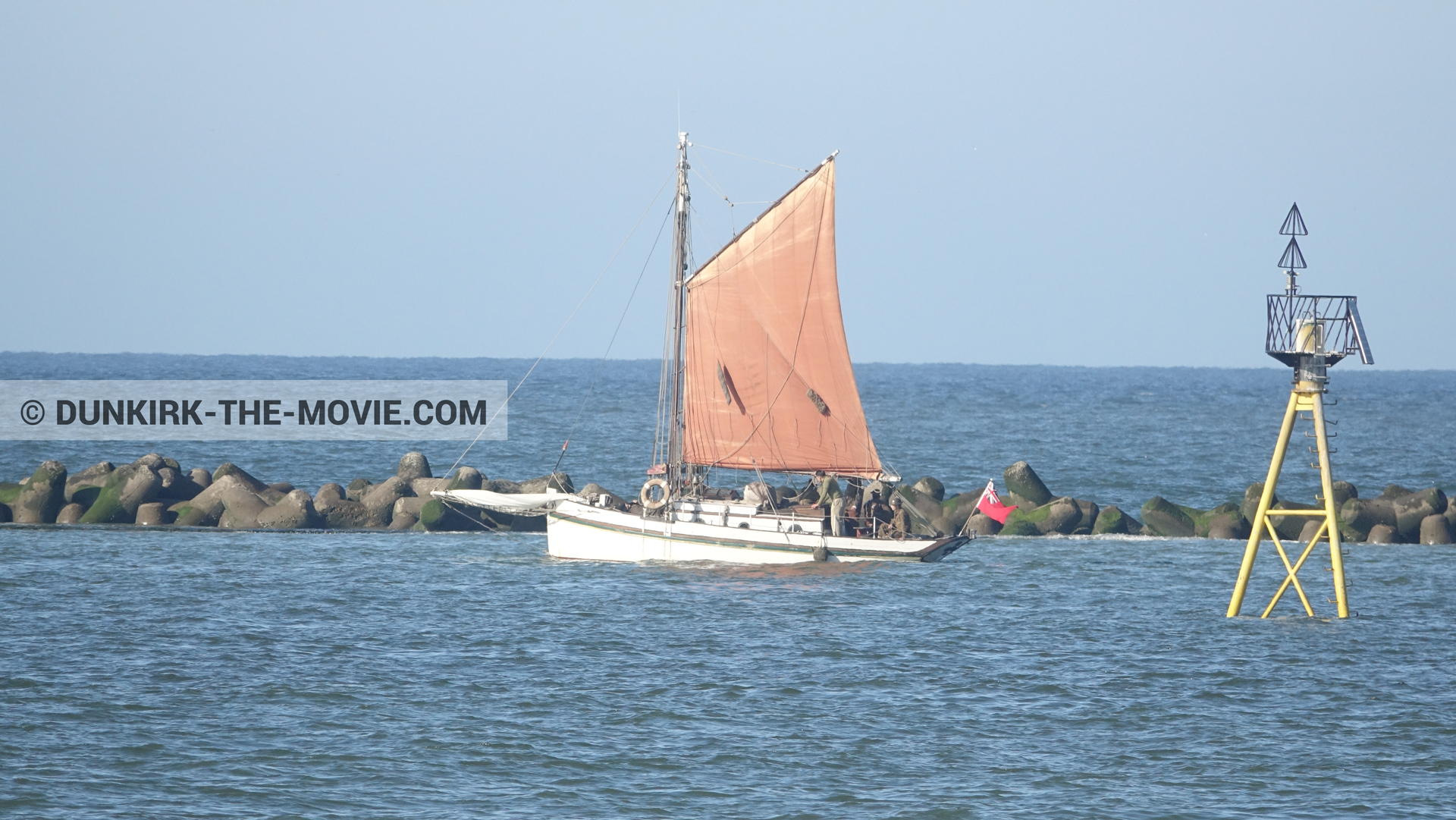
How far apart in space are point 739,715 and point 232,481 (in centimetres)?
3093

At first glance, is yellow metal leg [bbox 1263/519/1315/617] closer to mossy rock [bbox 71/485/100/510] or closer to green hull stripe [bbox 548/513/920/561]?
green hull stripe [bbox 548/513/920/561]

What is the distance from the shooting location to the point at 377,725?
24.8 metres

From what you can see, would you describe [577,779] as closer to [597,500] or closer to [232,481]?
[597,500]

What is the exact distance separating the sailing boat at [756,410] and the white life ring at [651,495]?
5 cm

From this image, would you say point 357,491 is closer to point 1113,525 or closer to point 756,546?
point 756,546

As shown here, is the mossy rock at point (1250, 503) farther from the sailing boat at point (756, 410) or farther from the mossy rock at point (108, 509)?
the mossy rock at point (108, 509)

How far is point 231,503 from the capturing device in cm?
5091

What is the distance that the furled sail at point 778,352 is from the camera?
143ft

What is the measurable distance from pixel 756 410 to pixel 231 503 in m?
18.9

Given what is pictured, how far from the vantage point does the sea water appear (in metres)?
21.6

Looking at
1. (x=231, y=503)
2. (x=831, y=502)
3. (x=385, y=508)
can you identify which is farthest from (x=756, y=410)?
(x=231, y=503)

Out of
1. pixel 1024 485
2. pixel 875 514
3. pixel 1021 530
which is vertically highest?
pixel 1024 485

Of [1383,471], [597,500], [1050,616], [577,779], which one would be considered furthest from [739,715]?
[1383,471]

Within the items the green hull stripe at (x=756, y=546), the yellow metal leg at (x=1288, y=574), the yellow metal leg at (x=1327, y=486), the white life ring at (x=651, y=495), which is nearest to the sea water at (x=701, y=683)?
the green hull stripe at (x=756, y=546)
